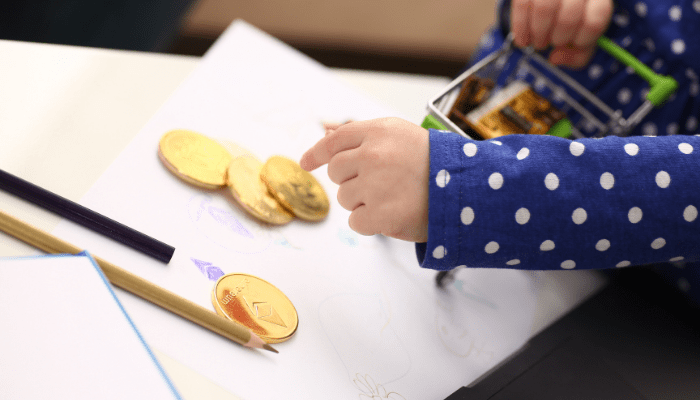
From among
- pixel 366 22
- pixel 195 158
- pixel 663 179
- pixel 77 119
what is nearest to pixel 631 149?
pixel 663 179

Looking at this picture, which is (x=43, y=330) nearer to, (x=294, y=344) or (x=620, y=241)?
(x=294, y=344)

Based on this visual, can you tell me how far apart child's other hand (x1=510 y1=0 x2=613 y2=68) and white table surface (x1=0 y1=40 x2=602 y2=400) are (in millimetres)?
250

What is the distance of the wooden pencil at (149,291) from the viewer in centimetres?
37

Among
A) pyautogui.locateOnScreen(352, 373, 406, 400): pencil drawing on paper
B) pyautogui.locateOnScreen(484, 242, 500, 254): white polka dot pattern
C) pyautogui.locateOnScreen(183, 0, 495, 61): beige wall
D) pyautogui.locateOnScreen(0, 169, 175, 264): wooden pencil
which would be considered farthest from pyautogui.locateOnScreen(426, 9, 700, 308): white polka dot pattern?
pyautogui.locateOnScreen(183, 0, 495, 61): beige wall

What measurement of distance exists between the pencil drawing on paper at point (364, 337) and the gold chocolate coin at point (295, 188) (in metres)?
0.09

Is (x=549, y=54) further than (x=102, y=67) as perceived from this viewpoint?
Yes

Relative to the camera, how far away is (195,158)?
468 mm

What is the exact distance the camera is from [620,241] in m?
0.41

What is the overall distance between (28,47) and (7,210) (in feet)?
0.63

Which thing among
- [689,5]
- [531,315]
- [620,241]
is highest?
[689,5]

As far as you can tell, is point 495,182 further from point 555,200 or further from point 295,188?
point 295,188

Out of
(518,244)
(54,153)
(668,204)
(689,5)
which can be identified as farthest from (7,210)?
(689,5)

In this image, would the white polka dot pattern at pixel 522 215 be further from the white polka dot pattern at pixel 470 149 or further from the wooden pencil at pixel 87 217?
the wooden pencil at pixel 87 217

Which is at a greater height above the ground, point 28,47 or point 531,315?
point 28,47
